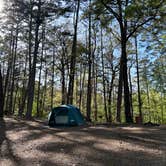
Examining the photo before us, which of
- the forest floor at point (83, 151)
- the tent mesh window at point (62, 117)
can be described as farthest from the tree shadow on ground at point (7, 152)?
the tent mesh window at point (62, 117)

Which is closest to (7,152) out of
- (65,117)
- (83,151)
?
(83,151)

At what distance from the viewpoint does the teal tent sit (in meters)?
13.6

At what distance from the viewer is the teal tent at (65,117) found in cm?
1358

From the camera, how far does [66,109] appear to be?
1385 cm

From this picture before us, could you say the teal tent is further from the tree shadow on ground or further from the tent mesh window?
the tree shadow on ground

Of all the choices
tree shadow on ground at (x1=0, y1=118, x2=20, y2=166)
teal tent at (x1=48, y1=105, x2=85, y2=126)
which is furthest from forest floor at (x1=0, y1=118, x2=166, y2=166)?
teal tent at (x1=48, y1=105, x2=85, y2=126)

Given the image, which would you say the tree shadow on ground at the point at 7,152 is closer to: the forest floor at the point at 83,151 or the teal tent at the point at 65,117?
the forest floor at the point at 83,151

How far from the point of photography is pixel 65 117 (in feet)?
45.0

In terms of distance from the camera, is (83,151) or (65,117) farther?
(65,117)

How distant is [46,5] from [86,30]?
664 cm

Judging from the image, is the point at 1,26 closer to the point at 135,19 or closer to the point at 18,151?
Answer: the point at 135,19

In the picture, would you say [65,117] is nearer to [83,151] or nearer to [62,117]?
[62,117]

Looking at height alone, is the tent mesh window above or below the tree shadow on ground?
above

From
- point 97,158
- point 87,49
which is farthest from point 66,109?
point 87,49
